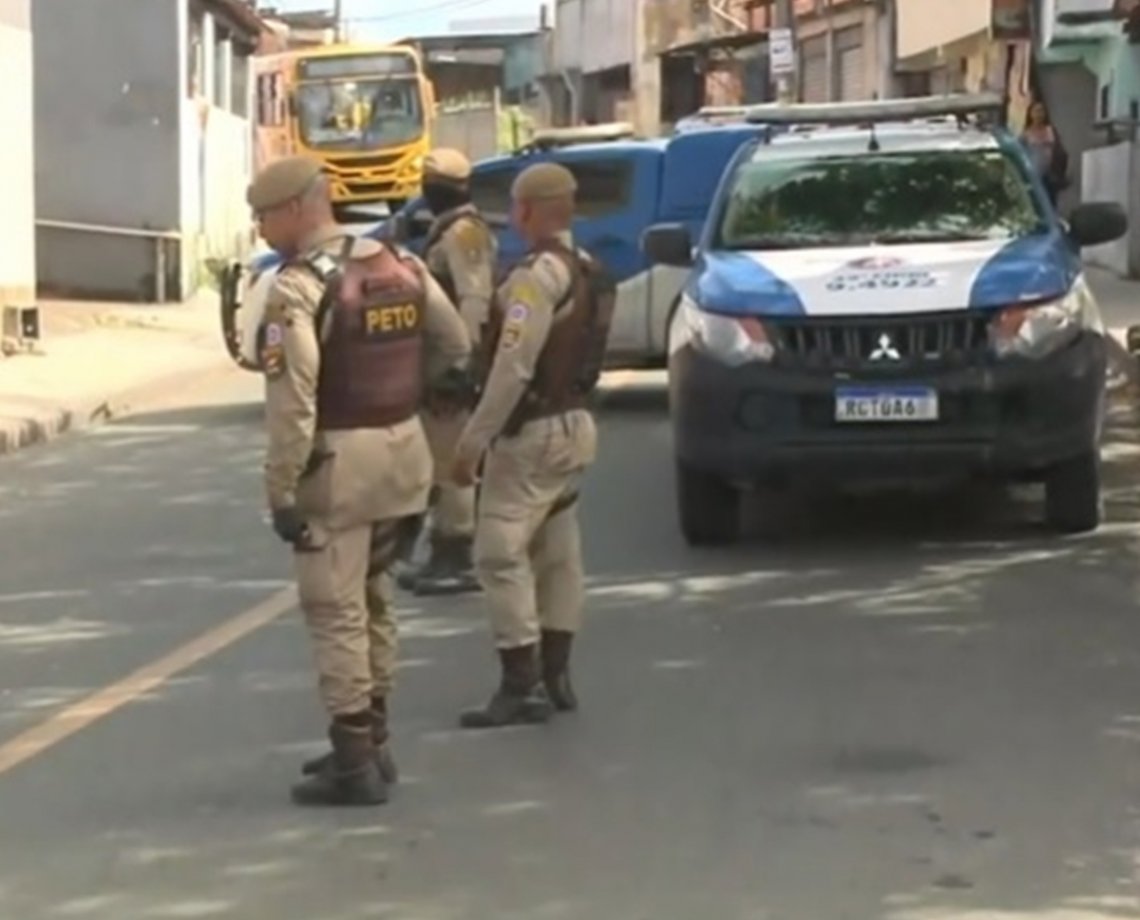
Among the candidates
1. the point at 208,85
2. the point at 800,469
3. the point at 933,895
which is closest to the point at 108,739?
the point at 933,895

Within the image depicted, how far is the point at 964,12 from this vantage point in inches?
1495

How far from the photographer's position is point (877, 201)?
39.1 feet

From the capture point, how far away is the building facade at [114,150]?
2894 cm

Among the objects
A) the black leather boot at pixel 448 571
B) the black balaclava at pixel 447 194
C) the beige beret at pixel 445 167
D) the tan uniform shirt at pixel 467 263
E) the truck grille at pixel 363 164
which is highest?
the truck grille at pixel 363 164

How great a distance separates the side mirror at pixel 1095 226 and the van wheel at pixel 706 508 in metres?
2.04

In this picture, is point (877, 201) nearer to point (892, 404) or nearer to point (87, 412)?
point (892, 404)

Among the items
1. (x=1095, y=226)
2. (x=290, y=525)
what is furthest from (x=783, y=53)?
(x=290, y=525)

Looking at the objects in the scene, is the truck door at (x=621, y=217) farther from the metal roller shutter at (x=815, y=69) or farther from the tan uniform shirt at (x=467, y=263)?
the metal roller shutter at (x=815, y=69)

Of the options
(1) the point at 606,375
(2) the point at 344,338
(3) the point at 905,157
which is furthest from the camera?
(1) the point at 606,375

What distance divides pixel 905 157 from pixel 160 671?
498 centimetres

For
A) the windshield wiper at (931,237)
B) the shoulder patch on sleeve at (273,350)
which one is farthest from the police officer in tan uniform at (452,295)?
the shoulder patch on sleeve at (273,350)

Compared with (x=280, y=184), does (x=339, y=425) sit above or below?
below

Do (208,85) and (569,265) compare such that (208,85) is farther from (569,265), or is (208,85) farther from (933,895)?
(933,895)

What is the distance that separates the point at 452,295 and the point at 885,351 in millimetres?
1957
